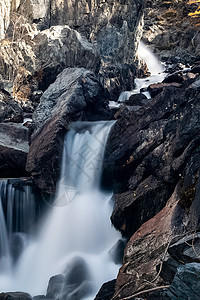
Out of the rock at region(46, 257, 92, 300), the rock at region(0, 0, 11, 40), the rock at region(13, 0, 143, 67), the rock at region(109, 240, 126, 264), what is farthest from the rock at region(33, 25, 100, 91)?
the rock at region(46, 257, 92, 300)

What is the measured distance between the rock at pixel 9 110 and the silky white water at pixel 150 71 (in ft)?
26.0

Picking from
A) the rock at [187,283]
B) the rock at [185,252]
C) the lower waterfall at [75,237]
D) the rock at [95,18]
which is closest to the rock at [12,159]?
the lower waterfall at [75,237]

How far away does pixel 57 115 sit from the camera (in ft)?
37.1

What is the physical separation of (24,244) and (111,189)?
130 inches

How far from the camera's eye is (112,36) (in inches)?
934

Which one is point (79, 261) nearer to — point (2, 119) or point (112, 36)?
point (2, 119)

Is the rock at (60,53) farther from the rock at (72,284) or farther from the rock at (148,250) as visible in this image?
the rock at (148,250)

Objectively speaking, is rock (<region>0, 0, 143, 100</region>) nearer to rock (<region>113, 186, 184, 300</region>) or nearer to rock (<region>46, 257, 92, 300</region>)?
rock (<region>46, 257, 92, 300</region>)

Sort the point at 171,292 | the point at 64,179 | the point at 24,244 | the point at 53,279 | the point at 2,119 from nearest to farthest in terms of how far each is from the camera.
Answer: the point at 171,292, the point at 53,279, the point at 24,244, the point at 64,179, the point at 2,119

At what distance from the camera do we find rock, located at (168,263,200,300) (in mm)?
2719

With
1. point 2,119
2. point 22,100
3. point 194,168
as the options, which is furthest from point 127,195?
point 22,100

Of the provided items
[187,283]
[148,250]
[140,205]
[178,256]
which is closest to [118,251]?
[140,205]

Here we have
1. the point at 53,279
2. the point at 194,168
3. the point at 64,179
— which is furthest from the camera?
the point at 64,179

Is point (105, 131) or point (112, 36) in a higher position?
point (112, 36)
